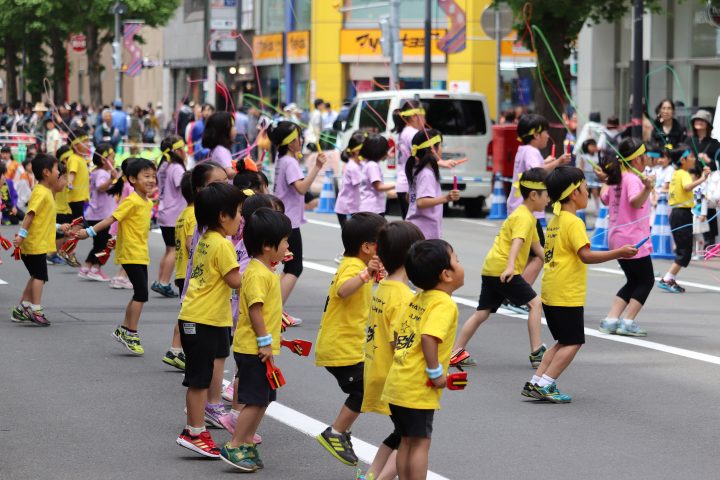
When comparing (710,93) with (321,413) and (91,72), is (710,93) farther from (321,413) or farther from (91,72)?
(91,72)

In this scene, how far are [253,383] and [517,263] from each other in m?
3.45

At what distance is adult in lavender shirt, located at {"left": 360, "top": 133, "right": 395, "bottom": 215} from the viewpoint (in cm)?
1287

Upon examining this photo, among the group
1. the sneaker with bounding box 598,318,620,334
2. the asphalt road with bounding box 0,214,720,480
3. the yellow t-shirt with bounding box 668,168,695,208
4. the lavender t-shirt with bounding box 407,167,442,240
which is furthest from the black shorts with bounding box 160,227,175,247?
the yellow t-shirt with bounding box 668,168,695,208

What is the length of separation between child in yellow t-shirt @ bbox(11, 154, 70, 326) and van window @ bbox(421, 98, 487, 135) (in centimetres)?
1188

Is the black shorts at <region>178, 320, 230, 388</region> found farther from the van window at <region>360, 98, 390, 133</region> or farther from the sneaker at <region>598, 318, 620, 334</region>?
the van window at <region>360, 98, 390, 133</region>

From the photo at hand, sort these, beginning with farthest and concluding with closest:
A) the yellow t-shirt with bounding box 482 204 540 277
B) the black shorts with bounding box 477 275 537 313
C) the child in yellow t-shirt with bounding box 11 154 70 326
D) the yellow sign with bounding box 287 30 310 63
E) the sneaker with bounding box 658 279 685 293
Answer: the yellow sign with bounding box 287 30 310 63
the sneaker with bounding box 658 279 685 293
the child in yellow t-shirt with bounding box 11 154 70 326
the black shorts with bounding box 477 275 537 313
the yellow t-shirt with bounding box 482 204 540 277

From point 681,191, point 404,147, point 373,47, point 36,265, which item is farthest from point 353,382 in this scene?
point 373,47

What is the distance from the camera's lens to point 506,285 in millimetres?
9922

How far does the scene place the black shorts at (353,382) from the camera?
22.8 feet

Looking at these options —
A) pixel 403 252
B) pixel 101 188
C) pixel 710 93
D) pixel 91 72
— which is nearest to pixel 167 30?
pixel 91 72

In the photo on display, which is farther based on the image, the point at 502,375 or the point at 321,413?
the point at 502,375

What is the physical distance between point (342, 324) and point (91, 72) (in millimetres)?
44717

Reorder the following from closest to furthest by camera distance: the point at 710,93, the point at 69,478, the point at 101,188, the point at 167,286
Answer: the point at 69,478 → the point at 167,286 → the point at 101,188 → the point at 710,93

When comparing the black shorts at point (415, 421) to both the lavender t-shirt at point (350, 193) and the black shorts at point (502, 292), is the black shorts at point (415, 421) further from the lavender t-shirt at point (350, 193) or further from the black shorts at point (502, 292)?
the lavender t-shirt at point (350, 193)
